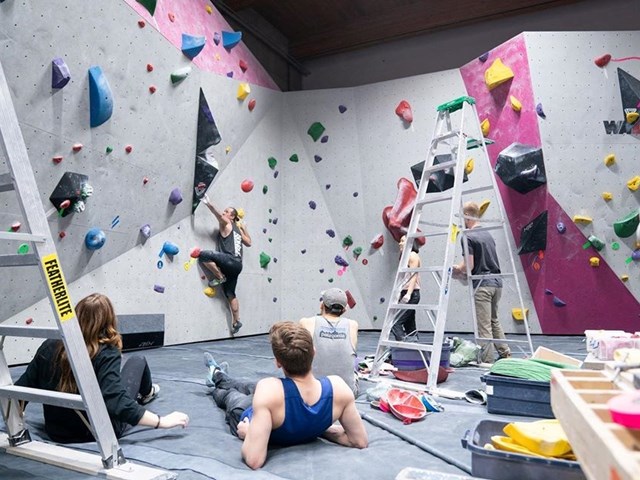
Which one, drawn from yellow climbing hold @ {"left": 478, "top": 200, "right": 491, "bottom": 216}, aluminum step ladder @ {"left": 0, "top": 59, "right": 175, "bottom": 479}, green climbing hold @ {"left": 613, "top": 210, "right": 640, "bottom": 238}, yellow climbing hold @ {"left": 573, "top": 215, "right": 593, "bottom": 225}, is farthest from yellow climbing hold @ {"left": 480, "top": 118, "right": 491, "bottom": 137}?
aluminum step ladder @ {"left": 0, "top": 59, "right": 175, "bottom": 479}

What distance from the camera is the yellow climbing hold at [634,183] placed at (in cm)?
560

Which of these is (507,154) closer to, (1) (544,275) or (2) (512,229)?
(2) (512,229)

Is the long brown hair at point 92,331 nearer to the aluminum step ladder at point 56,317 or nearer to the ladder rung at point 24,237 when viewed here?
the aluminum step ladder at point 56,317

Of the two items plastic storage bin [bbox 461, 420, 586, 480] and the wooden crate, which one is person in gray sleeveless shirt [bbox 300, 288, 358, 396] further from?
the wooden crate

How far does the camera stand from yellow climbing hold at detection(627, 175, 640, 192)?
18.4 feet

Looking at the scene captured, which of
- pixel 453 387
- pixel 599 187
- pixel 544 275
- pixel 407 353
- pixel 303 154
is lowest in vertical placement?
pixel 453 387

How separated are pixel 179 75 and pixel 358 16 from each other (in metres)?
4.62

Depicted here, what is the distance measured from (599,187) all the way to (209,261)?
454cm

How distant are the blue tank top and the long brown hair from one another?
2.40 ft

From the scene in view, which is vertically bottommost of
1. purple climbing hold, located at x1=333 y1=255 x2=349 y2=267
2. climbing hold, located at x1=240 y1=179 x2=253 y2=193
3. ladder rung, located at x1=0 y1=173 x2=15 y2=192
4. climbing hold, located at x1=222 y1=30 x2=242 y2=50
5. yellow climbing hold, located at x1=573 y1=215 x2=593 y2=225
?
purple climbing hold, located at x1=333 y1=255 x2=349 y2=267

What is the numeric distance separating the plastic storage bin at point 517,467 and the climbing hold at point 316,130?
6311 millimetres

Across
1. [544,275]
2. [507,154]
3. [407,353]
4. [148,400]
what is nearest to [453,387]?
[407,353]

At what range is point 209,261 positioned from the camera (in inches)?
233

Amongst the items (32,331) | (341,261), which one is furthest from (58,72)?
(341,261)
